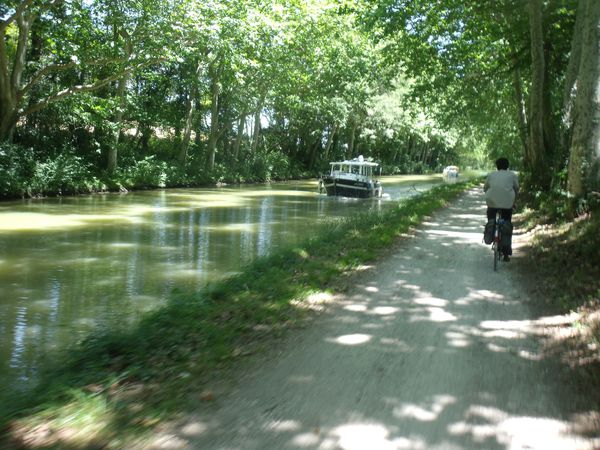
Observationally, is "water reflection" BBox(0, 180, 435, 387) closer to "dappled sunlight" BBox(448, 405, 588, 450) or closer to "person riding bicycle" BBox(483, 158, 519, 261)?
"dappled sunlight" BBox(448, 405, 588, 450)

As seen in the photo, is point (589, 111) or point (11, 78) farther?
point (11, 78)

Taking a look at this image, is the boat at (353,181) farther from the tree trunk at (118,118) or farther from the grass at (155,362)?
the grass at (155,362)

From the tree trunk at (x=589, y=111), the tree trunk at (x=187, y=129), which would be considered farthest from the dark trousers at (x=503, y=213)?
the tree trunk at (x=187, y=129)

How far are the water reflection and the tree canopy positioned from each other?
5.94 m

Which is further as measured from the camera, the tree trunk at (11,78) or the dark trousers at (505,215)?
the tree trunk at (11,78)

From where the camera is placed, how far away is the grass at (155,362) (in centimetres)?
373

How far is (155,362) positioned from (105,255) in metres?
8.69

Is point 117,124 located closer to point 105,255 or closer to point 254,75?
point 254,75

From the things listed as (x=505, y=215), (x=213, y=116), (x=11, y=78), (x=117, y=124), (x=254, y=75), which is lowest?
(x=505, y=215)

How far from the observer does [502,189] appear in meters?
10.3

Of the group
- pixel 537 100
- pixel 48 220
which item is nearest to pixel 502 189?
pixel 537 100

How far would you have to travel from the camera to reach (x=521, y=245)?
12.6m

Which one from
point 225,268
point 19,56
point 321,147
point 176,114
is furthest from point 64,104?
point 321,147

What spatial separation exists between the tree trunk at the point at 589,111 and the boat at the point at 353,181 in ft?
71.3
